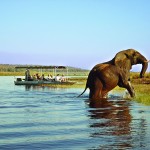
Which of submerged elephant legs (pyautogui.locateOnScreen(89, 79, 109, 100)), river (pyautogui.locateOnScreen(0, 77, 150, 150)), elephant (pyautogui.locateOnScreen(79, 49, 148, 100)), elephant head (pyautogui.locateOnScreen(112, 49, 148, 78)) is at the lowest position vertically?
river (pyautogui.locateOnScreen(0, 77, 150, 150))

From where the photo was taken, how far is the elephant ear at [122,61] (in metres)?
27.3

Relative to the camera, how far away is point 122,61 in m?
27.5

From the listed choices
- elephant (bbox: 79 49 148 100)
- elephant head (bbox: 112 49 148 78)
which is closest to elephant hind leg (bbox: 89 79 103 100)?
elephant (bbox: 79 49 148 100)

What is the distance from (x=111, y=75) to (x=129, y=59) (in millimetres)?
2240

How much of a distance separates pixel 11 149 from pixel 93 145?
2.21m

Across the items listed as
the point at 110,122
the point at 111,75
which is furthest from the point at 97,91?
the point at 110,122

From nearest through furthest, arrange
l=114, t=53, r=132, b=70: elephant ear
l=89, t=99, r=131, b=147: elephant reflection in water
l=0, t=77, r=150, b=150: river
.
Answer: l=0, t=77, r=150, b=150: river
l=89, t=99, r=131, b=147: elephant reflection in water
l=114, t=53, r=132, b=70: elephant ear

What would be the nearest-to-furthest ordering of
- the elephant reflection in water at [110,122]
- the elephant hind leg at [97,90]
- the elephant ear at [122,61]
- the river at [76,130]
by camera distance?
the river at [76,130], the elephant reflection in water at [110,122], the elephant hind leg at [97,90], the elephant ear at [122,61]

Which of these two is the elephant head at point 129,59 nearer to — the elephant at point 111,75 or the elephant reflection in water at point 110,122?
the elephant at point 111,75

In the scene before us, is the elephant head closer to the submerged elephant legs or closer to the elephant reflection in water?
the submerged elephant legs

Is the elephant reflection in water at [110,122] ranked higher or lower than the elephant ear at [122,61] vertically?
lower

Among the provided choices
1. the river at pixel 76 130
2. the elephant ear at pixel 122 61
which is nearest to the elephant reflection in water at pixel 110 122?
the river at pixel 76 130

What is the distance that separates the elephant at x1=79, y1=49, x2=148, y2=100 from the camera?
26531 millimetres

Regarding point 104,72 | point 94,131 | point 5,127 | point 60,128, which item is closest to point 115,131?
point 94,131
